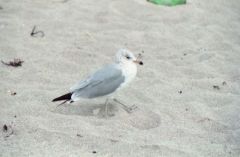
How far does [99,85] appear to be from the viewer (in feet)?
10.9

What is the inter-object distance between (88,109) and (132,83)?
0.53 meters

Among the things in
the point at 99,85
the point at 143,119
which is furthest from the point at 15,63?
the point at 143,119

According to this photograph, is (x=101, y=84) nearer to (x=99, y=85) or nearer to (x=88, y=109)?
(x=99, y=85)

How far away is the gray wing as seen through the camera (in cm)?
333

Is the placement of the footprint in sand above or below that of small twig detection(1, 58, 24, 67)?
above

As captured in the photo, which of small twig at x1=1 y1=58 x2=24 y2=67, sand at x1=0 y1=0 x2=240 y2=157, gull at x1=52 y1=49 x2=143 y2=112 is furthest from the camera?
small twig at x1=1 y1=58 x2=24 y2=67

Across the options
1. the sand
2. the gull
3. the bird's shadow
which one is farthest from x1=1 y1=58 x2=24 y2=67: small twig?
the gull

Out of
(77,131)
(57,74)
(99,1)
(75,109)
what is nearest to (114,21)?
(99,1)

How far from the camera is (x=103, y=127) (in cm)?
331

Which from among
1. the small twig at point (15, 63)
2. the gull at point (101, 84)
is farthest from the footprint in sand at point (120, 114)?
the small twig at point (15, 63)

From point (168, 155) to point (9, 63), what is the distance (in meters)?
1.61

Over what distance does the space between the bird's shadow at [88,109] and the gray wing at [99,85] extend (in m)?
0.20

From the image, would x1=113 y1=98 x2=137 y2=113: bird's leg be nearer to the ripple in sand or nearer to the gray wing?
the ripple in sand

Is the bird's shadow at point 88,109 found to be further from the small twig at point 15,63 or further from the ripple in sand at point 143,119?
the small twig at point 15,63
